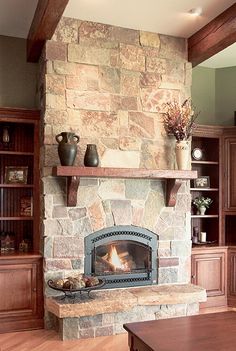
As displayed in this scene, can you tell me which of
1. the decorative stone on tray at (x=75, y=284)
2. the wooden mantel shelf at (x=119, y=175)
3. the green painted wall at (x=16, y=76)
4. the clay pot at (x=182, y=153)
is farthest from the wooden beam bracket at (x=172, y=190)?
the green painted wall at (x=16, y=76)

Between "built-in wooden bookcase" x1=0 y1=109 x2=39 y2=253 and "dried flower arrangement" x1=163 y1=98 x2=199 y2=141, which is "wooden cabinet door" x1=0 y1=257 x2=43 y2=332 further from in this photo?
"dried flower arrangement" x1=163 y1=98 x2=199 y2=141

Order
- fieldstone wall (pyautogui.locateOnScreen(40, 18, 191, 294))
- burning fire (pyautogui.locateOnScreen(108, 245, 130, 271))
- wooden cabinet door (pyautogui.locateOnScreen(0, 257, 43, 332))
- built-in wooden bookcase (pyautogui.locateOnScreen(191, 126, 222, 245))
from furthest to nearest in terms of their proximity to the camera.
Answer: built-in wooden bookcase (pyautogui.locateOnScreen(191, 126, 222, 245))
burning fire (pyautogui.locateOnScreen(108, 245, 130, 271))
fieldstone wall (pyautogui.locateOnScreen(40, 18, 191, 294))
wooden cabinet door (pyautogui.locateOnScreen(0, 257, 43, 332))

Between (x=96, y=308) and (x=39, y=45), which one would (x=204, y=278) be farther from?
(x=39, y=45)

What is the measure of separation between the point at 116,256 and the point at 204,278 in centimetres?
125

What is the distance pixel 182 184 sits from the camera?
455cm

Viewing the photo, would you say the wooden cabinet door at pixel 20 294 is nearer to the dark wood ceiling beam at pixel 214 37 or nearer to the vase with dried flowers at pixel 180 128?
the vase with dried flowers at pixel 180 128

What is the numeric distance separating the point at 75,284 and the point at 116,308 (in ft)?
1.51

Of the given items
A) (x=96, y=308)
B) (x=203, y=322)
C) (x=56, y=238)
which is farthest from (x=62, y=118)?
(x=203, y=322)

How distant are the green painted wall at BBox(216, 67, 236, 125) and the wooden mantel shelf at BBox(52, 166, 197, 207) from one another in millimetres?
1638

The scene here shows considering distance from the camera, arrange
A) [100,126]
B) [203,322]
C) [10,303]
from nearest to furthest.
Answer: [203,322] → [10,303] → [100,126]

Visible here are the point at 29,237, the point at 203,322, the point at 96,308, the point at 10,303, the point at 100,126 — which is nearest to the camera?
the point at 203,322

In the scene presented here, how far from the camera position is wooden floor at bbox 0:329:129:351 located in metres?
3.44

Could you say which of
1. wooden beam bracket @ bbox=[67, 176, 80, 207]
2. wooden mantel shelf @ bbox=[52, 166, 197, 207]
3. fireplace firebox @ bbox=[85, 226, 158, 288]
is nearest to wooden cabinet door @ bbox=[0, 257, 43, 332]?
fireplace firebox @ bbox=[85, 226, 158, 288]

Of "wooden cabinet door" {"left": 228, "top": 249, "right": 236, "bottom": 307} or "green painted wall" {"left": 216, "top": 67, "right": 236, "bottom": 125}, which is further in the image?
"green painted wall" {"left": 216, "top": 67, "right": 236, "bottom": 125}
